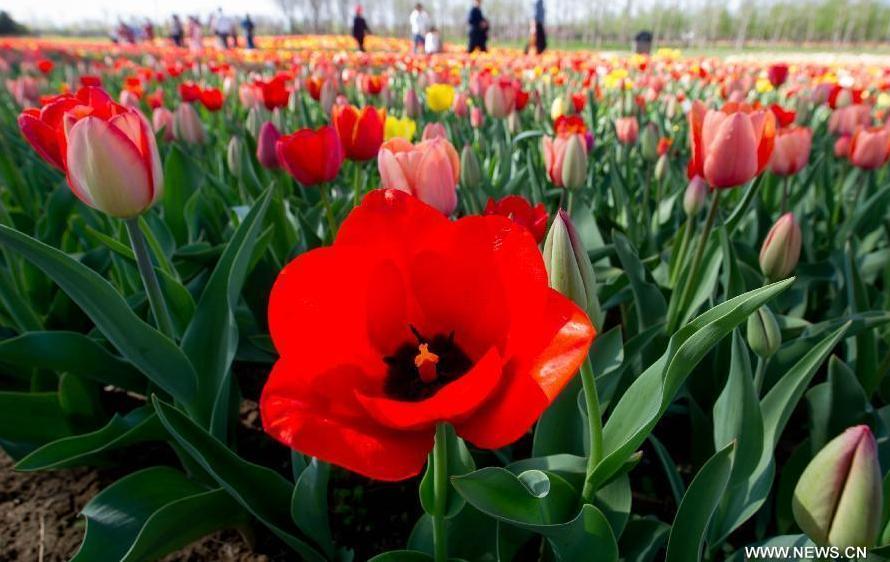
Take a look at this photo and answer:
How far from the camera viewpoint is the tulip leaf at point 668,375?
637 mm

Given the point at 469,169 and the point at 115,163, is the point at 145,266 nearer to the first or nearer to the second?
the point at 115,163

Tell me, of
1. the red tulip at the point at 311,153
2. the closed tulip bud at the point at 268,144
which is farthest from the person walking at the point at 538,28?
the red tulip at the point at 311,153

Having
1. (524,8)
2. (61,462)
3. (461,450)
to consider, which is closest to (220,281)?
(61,462)

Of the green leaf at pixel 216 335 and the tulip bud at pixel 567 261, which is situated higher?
the tulip bud at pixel 567 261

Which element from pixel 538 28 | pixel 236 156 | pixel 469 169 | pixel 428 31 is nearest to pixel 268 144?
pixel 236 156

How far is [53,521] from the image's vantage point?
1.34 m

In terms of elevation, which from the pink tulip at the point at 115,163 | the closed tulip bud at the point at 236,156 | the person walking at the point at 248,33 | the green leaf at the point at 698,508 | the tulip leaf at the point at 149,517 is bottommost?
the tulip leaf at the point at 149,517

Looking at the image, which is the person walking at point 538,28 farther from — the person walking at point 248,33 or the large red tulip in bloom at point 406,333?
the large red tulip in bloom at point 406,333

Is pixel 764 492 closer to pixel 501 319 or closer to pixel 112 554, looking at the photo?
pixel 501 319

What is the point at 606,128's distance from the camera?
4113 millimetres

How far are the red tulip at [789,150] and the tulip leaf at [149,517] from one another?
6.33 ft

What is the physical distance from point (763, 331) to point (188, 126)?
7.96ft

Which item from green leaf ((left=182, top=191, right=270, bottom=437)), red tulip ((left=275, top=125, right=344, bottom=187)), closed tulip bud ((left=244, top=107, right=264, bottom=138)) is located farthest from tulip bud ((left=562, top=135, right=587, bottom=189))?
closed tulip bud ((left=244, top=107, right=264, bottom=138))

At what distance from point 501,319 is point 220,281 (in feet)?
2.54
